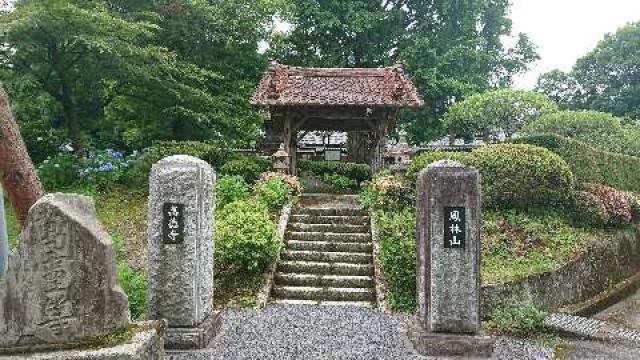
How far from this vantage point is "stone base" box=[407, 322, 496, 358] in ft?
21.5

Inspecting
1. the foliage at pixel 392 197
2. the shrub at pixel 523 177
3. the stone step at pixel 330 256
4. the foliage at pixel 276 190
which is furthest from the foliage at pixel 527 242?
the foliage at pixel 276 190

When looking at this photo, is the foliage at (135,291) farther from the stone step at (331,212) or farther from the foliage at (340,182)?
the foliage at (340,182)

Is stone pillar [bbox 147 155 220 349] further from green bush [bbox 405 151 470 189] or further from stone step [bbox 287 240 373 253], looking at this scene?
green bush [bbox 405 151 470 189]

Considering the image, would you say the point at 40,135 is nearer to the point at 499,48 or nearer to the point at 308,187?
the point at 308,187

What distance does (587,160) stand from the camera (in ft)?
48.6

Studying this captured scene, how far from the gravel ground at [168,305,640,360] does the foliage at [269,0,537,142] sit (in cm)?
1825

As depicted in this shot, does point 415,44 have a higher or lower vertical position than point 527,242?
higher

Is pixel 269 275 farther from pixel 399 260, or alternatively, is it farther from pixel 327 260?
pixel 399 260

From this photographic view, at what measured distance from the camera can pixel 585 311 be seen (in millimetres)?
10305

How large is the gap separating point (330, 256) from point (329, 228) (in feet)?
4.36

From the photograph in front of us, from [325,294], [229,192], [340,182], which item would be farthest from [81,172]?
[325,294]

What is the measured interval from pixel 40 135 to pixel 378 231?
11104 millimetres

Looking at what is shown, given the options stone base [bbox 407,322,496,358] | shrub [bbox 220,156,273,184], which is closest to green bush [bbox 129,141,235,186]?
shrub [bbox 220,156,273,184]

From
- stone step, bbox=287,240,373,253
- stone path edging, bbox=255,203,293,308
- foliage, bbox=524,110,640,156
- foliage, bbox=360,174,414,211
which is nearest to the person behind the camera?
stone path edging, bbox=255,203,293,308
